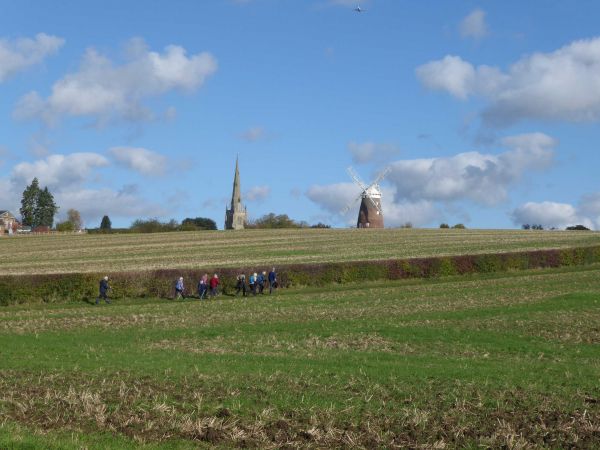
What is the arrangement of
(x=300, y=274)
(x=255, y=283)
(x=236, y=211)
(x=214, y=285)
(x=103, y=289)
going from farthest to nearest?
(x=236, y=211) → (x=300, y=274) → (x=255, y=283) → (x=214, y=285) → (x=103, y=289)

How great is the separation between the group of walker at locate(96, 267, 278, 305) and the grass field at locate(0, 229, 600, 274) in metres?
3.33

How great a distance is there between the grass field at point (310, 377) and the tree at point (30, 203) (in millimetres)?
166462

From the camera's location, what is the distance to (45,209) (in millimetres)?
194500

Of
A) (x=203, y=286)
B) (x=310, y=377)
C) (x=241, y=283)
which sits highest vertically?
(x=241, y=283)

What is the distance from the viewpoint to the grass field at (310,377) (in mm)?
12141

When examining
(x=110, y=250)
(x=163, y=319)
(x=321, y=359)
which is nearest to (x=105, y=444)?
(x=321, y=359)

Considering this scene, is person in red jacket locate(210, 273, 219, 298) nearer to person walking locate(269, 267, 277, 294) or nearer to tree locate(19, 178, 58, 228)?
person walking locate(269, 267, 277, 294)

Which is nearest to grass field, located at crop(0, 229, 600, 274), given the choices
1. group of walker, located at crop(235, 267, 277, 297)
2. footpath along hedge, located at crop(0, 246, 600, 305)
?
group of walker, located at crop(235, 267, 277, 297)

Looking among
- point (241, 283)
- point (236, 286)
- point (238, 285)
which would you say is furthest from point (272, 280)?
point (236, 286)

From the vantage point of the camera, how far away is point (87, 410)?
1332 cm

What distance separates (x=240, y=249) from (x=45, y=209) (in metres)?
130

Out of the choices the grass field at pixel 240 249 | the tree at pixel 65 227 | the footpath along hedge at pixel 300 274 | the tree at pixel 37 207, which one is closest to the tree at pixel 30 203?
the tree at pixel 37 207

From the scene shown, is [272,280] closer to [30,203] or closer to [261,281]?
[261,281]

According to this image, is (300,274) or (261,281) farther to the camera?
(300,274)
